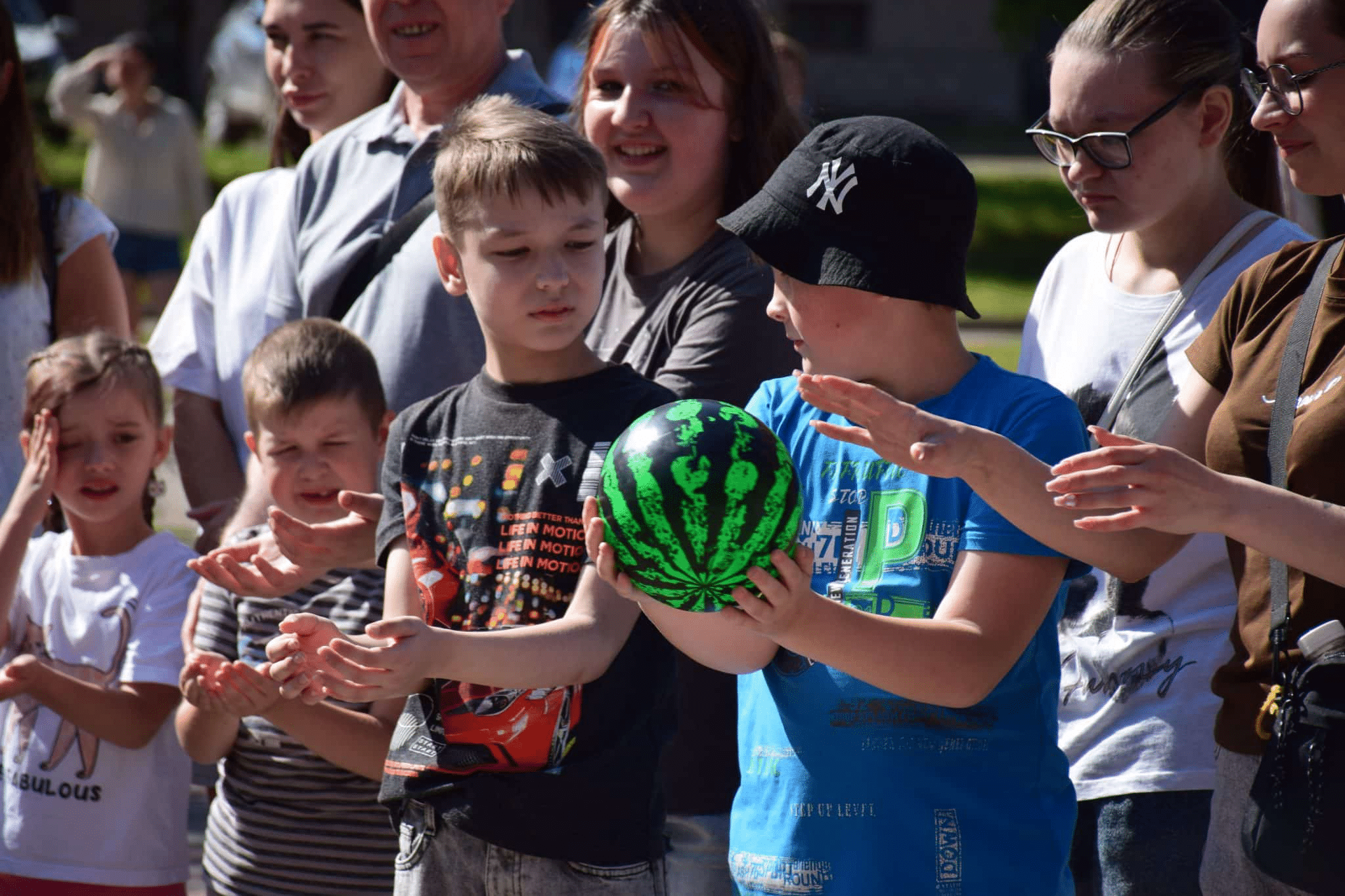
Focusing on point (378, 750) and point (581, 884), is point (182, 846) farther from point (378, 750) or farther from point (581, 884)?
point (581, 884)

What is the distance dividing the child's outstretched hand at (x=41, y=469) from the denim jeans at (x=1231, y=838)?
9.97 feet

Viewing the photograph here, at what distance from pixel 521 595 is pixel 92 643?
1.64m

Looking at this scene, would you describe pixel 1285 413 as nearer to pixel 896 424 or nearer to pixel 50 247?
pixel 896 424

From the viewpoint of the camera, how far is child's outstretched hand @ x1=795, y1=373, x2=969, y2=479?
243 cm

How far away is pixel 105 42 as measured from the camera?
37.8 m

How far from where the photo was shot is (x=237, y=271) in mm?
A: 4684

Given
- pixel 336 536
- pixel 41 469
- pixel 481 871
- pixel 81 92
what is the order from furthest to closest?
pixel 81 92 → pixel 41 469 → pixel 336 536 → pixel 481 871

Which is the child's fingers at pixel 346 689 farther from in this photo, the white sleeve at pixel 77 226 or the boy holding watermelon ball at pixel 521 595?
the white sleeve at pixel 77 226

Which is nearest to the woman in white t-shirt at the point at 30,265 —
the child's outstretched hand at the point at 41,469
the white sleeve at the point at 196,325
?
the white sleeve at the point at 196,325

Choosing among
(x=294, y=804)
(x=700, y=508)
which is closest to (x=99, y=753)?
(x=294, y=804)

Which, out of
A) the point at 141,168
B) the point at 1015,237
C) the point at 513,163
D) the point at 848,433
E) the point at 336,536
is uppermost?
the point at 1015,237

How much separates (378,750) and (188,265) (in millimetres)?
2187

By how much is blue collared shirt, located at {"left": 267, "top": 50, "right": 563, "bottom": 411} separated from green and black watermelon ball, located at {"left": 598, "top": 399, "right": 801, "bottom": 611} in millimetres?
1411

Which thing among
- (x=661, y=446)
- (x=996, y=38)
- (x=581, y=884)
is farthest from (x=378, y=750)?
(x=996, y=38)
